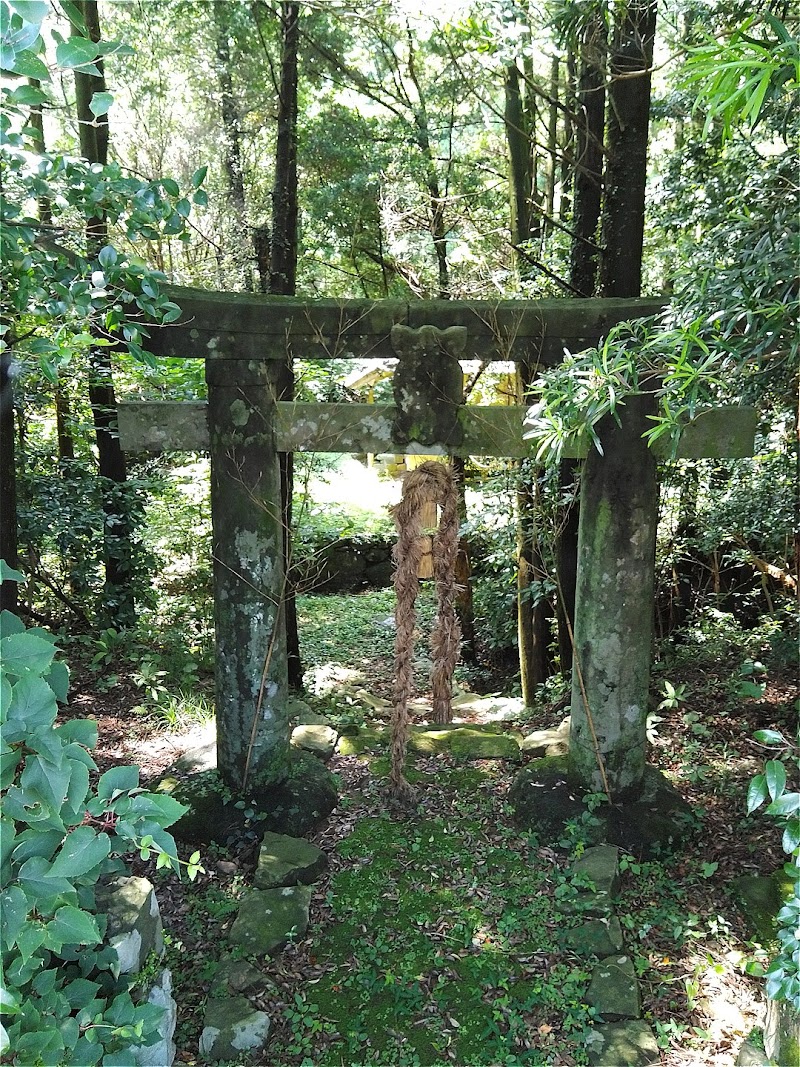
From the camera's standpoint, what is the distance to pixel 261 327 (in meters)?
4.52

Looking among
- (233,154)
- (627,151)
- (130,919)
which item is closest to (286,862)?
(130,919)

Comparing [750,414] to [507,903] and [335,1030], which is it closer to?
[507,903]

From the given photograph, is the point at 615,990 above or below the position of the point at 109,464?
below

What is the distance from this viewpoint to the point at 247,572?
475 centimetres

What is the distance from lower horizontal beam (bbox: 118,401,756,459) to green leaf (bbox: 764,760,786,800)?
9.59 feet

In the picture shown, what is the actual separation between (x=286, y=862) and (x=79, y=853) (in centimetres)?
318

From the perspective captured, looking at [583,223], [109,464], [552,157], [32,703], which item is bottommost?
[32,703]

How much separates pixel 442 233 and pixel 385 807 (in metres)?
7.13

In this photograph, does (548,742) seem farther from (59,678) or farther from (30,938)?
(30,938)

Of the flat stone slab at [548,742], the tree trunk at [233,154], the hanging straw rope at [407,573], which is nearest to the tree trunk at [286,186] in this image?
the hanging straw rope at [407,573]

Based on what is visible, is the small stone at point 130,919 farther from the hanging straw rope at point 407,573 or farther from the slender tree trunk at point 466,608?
the slender tree trunk at point 466,608

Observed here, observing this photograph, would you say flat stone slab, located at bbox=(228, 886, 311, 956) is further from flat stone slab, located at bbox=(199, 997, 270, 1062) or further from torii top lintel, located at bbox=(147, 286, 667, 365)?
torii top lintel, located at bbox=(147, 286, 667, 365)

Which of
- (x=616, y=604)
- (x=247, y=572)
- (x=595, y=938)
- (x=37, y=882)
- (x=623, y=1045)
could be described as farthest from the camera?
(x=247, y=572)

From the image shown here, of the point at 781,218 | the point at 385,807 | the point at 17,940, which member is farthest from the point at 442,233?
the point at 17,940
